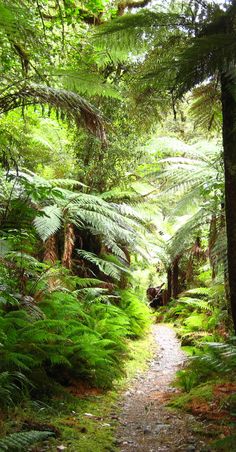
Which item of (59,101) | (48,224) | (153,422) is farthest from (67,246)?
(153,422)

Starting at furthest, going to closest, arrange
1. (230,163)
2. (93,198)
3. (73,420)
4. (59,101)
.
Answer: (93,198) → (59,101) → (230,163) → (73,420)

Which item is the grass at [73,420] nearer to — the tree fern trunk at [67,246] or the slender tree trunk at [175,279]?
the tree fern trunk at [67,246]

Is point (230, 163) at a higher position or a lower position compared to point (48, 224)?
higher

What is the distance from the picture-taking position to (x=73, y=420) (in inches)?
128

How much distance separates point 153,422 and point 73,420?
0.80m

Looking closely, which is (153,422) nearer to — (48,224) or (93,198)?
(48,224)

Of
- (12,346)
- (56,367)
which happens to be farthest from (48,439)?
(56,367)

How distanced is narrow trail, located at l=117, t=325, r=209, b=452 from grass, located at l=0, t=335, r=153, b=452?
123 millimetres

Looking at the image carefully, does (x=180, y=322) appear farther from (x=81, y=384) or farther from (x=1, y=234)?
(x=1, y=234)

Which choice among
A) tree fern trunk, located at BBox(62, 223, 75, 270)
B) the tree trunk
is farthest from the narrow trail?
tree fern trunk, located at BBox(62, 223, 75, 270)

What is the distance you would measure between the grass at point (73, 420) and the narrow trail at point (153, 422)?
0.12m

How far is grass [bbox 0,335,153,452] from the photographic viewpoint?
2.78 metres

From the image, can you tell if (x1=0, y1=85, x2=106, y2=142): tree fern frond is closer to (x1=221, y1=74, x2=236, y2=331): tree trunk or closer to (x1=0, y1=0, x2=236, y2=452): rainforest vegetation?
(x1=0, y1=0, x2=236, y2=452): rainforest vegetation

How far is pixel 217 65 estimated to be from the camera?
293 centimetres
